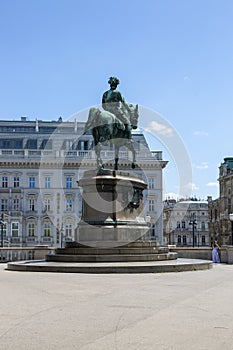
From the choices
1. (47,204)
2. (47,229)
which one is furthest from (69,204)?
(47,229)

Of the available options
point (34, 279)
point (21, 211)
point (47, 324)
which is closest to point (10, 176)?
point (21, 211)

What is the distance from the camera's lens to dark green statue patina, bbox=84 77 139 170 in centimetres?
2558

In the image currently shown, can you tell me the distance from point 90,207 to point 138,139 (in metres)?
68.9

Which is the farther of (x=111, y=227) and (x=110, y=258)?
(x=111, y=227)

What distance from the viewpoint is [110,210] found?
78.5 ft

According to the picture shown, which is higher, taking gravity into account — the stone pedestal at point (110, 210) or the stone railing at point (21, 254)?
the stone pedestal at point (110, 210)

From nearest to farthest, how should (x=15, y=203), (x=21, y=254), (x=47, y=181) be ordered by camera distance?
1. (x=21, y=254)
2. (x=47, y=181)
3. (x=15, y=203)

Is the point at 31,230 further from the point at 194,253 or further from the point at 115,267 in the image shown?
the point at 115,267

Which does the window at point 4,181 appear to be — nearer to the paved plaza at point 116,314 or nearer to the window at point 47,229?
the window at point 47,229

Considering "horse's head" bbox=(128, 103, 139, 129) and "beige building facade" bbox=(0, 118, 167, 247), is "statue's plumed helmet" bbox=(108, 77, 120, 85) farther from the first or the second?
"beige building facade" bbox=(0, 118, 167, 247)

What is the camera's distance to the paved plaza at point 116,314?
8.23m

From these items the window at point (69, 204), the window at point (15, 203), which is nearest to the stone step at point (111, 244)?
the window at point (69, 204)

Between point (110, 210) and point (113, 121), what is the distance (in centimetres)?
438

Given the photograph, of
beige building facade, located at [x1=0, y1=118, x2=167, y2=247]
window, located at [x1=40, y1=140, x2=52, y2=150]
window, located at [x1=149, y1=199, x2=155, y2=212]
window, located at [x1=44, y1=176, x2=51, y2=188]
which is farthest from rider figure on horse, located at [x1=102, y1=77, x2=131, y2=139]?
window, located at [x1=149, y1=199, x2=155, y2=212]
